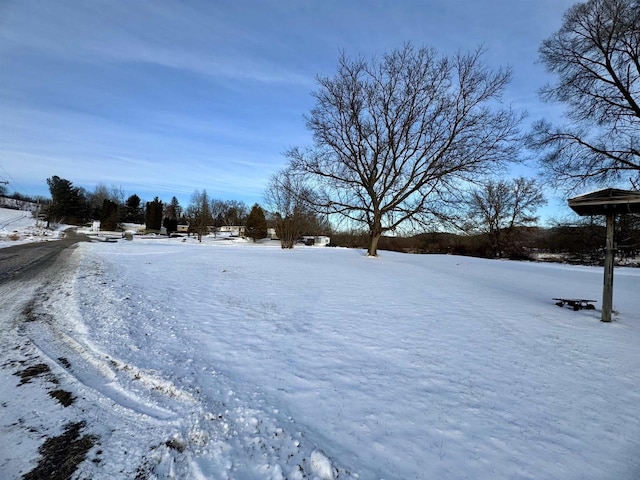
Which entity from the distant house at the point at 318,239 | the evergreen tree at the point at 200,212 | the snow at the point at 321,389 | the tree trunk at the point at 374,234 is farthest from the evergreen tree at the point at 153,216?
the snow at the point at 321,389

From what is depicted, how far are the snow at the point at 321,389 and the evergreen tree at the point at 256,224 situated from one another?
49.9 meters

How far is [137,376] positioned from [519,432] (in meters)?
4.09

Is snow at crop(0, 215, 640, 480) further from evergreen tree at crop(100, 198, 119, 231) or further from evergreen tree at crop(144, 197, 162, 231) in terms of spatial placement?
evergreen tree at crop(100, 198, 119, 231)

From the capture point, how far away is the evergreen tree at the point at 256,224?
5691cm

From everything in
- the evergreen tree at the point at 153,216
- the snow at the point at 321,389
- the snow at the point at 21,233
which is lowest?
the snow at the point at 321,389

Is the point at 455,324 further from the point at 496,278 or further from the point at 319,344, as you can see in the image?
the point at 496,278

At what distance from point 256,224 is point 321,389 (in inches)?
2157

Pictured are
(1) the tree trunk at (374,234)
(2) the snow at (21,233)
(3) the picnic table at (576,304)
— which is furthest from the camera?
(2) the snow at (21,233)

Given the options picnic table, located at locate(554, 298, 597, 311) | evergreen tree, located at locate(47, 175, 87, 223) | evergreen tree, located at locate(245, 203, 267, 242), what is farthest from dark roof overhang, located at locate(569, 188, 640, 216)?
evergreen tree, located at locate(47, 175, 87, 223)

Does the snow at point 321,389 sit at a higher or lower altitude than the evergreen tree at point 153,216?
lower

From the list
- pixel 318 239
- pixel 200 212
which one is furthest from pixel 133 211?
pixel 318 239

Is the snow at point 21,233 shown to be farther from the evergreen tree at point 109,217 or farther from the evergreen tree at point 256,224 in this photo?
the evergreen tree at point 256,224

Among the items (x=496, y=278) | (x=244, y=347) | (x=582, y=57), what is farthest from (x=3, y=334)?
(x=582, y=57)

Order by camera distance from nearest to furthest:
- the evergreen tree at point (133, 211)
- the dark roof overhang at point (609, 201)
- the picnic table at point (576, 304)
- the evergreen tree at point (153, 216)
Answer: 1. the dark roof overhang at point (609, 201)
2. the picnic table at point (576, 304)
3. the evergreen tree at point (153, 216)
4. the evergreen tree at point (133, 211)
